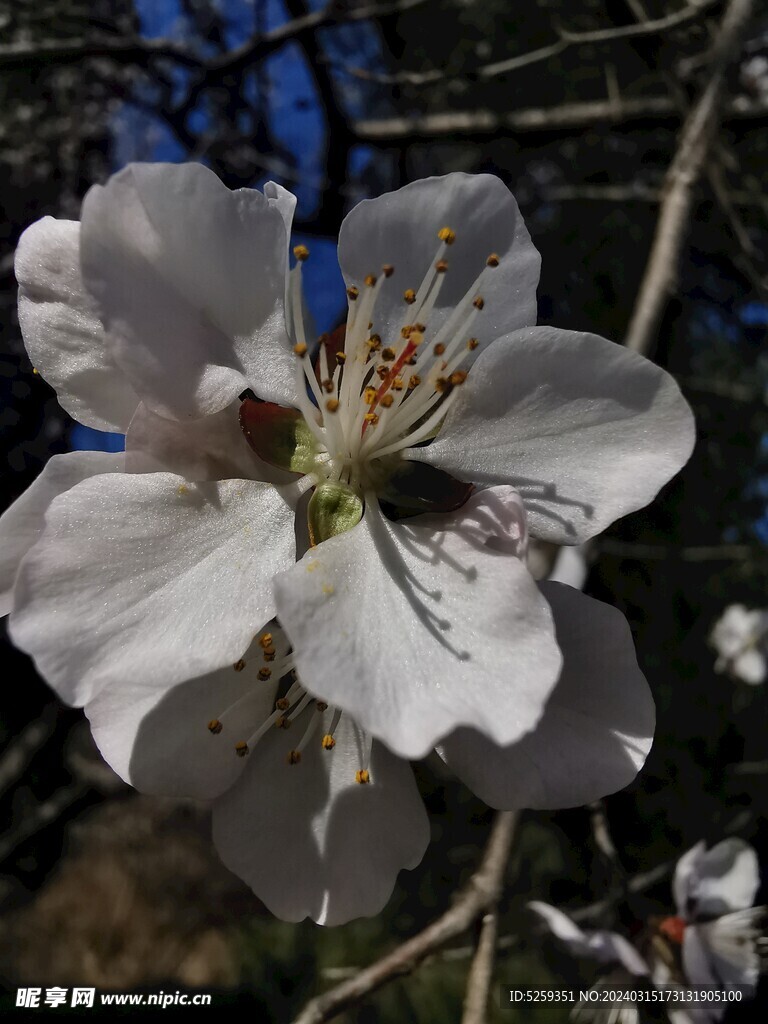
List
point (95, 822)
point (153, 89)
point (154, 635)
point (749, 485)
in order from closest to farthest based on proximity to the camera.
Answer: point (154, 635)
point (153, 89)
point (749, 485)
point (95, 822)

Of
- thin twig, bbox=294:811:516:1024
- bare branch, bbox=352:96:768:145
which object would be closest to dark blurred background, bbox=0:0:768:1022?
bare branch, bbox=352:96:768:145

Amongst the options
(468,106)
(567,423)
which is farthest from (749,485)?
(567,423)

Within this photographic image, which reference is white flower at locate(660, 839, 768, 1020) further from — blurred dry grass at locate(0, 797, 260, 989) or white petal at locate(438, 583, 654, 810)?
blurred dry grass at locate(0, 797, 260, 989)

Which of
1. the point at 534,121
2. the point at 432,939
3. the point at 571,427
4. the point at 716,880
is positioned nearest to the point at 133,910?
the point at 716,880

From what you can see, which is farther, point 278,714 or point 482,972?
point 482,972

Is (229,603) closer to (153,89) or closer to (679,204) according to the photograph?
(679,204)

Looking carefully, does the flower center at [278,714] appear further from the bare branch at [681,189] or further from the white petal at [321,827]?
the bare branch at [681,189]

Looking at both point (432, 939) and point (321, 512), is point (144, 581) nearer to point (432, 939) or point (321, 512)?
point (321, 512)
